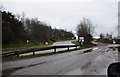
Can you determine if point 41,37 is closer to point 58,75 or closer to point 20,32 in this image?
point 20,32

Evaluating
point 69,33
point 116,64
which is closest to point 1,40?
point 116,64

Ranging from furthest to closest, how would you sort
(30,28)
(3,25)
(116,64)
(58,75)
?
1. (30,28)
2. (3,25)
3. (58,75)
4. (116,64)

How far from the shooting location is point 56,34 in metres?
175

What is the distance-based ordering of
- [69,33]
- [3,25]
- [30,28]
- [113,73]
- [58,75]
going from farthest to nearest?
[69,33] → [30,28] → [3,25] → [58,75] → [113,73]

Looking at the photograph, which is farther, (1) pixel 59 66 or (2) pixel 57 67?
(1) pixel 59 66

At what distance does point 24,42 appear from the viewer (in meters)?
81.7

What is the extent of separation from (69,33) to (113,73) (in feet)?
634

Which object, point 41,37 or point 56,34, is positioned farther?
point 56,34

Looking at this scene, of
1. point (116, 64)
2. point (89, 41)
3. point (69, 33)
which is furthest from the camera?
point (69, 33)

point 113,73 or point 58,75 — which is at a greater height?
point 113,73

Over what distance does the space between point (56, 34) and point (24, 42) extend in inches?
3701

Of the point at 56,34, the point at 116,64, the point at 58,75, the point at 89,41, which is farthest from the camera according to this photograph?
the point at 56,34

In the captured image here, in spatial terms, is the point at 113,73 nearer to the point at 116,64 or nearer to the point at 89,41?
the point at 116,64

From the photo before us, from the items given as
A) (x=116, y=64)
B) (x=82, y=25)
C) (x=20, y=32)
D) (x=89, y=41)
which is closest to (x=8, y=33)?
(x=20, y=32)
